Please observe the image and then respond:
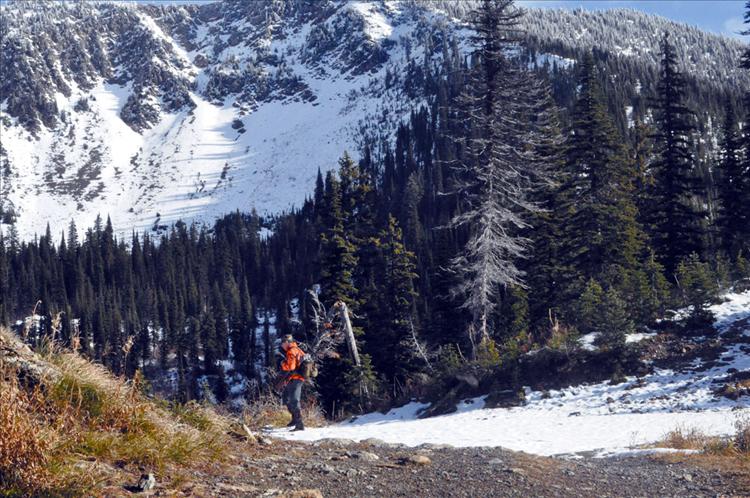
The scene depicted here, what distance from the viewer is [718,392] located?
1327cm

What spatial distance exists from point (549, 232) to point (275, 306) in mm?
85715

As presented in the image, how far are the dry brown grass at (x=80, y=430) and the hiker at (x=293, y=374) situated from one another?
12.5 ft

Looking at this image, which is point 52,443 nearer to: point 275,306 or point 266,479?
point 266,479

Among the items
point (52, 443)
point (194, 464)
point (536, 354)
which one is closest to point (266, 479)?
point (194, 464)

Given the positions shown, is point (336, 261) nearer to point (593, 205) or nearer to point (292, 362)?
point (593, 205)

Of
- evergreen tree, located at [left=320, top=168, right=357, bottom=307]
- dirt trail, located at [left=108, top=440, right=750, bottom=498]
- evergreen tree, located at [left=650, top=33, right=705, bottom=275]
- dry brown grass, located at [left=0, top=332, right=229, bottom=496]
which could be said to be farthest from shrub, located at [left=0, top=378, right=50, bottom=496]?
evergreen tree, located at [left=650, top=33, right=705, bottom=275]

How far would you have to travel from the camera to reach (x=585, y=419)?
41.2ft

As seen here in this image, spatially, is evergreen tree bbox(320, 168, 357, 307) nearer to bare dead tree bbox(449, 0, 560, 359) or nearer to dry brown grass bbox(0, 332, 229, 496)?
bare dead tree bbox(449, 0, 560, 359)

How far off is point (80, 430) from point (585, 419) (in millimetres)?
9733

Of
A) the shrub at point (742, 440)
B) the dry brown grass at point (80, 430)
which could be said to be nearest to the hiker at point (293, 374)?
the dry brown grass at point (80, 430)

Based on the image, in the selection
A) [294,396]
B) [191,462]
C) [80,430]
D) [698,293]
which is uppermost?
[80,430]

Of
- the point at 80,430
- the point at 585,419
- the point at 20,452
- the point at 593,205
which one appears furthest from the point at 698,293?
the point at 20,452

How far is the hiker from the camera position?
10.6 meters

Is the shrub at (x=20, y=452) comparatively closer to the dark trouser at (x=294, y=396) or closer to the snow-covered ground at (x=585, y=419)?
the snow-covered ground at (x=585, y=419)
